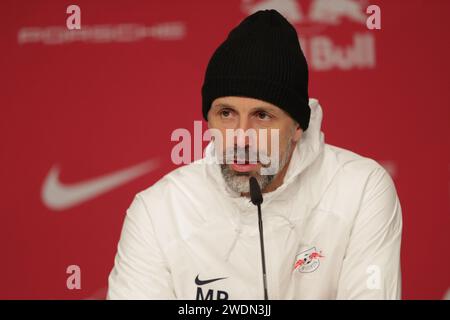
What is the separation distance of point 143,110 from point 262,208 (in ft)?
3.90

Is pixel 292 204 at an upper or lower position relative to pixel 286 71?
lower

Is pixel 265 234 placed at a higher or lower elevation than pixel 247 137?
lower

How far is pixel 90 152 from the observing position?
10.3ft

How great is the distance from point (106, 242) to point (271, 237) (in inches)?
49.2

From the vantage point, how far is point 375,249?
188cm

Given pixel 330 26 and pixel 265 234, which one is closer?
pixel 265 234

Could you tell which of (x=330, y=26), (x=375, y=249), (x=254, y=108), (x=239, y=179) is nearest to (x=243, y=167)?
(x=239, y=179)

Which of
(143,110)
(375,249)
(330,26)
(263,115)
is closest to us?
(375,249)

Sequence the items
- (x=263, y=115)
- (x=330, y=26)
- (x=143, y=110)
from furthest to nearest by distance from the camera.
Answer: (x=143, y=110), (x=330, y=26), (x=263, y=115)

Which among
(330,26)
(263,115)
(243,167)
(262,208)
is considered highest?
(330,26)

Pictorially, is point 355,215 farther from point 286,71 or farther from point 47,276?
point 47,276

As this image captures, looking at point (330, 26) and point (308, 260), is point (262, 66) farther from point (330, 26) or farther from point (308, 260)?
point (330, 26)

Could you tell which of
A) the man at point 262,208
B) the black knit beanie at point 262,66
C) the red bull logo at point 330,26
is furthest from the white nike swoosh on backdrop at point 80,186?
the black knit beanie at point 262,66
